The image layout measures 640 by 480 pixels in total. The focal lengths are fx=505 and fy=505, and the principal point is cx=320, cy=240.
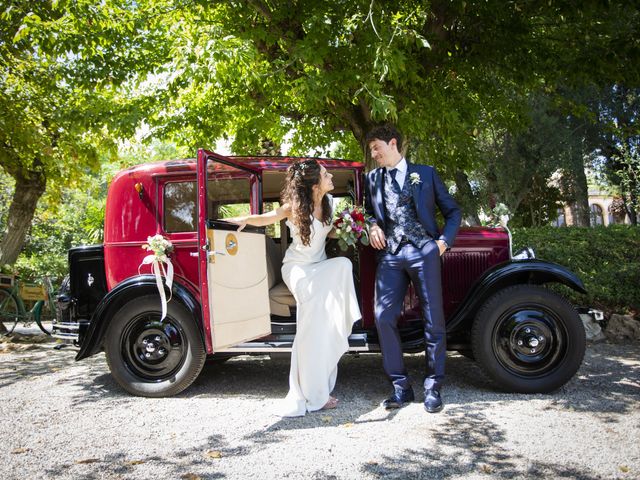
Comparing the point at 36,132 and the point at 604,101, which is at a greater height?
the point at 604,101

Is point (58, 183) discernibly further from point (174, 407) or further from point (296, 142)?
point (174, 407)

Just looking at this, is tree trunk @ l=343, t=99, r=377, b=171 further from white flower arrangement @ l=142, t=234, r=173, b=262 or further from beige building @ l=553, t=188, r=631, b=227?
white flower arrangement @ l=142, t=234, r=173, b=262

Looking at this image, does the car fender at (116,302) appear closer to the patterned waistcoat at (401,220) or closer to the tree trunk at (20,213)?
the patterned waistcoat at (401,220)

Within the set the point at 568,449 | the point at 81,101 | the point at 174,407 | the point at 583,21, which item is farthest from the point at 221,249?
the point at 583,21

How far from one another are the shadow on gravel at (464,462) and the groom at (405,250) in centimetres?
55

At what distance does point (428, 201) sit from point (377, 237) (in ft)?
1.74

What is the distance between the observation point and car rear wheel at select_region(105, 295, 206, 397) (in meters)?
4.52

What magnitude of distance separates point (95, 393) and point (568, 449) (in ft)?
13.4

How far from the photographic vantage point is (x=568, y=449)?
3.10m

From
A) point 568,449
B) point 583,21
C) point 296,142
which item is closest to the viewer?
point 568,449

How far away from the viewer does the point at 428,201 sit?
4207mm

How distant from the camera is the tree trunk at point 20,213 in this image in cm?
1098

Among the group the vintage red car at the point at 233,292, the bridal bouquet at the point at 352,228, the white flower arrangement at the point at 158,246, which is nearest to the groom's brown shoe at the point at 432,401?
the vintage red car at the point at 233,292

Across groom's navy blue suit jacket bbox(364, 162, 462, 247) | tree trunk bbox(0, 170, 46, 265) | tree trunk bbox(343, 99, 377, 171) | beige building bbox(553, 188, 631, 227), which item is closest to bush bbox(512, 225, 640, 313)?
beige building bbox(553, 188, 631, 227)
